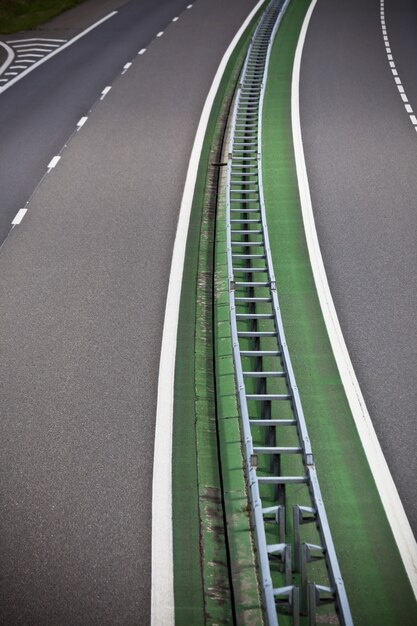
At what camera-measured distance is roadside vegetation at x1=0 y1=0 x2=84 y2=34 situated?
131 feet

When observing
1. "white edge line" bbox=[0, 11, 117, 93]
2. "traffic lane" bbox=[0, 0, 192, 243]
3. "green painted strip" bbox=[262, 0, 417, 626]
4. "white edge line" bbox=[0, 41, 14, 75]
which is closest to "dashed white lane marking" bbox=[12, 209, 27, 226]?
"traffic lane" bbox=[0, 0, 192, 243]

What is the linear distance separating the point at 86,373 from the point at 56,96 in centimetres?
1757

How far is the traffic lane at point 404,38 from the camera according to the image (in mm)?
26719

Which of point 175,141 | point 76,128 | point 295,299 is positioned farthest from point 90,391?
point 76,128

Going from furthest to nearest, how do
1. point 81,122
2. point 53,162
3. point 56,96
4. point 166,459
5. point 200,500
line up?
point 56,96 < point 81,122 < point 53,162 < point 166,459 < point 200,500

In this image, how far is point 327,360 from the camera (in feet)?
37.4

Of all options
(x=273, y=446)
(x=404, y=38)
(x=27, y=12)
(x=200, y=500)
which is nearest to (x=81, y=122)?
(x=273, y=446)

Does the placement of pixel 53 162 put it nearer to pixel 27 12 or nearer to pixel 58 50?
pixel 58 50

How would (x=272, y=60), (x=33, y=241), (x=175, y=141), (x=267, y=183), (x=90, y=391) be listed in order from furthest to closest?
1. (x=272, y=60)
2. (x=175, y=141)
3. (x=267, y=183)
4. (x=33, y=241)
5. (x=90, y=391)

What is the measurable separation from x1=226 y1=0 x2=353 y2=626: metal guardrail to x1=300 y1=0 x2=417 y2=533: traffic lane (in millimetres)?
1099

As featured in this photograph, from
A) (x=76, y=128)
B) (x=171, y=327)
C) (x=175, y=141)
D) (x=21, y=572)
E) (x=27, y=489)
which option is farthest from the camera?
(x=76, y=128)

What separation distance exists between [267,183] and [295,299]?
5677 mm

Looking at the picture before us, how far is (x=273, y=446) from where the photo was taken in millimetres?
9508

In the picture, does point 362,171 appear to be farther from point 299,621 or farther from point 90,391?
point 299,621
